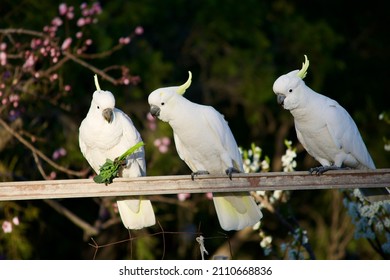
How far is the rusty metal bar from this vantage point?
3.39 metres

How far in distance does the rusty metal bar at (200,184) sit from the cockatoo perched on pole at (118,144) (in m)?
0.53

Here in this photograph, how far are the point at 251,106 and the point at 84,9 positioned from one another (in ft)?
9.51

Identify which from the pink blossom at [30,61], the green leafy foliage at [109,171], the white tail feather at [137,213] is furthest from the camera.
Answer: the pink blossom at [30,61]

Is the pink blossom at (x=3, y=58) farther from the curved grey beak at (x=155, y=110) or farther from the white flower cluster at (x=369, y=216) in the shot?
the white flower cluster at (x=369, y=216)

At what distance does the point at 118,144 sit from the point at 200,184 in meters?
0.77

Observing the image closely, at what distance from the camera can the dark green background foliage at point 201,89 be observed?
20.3 ft

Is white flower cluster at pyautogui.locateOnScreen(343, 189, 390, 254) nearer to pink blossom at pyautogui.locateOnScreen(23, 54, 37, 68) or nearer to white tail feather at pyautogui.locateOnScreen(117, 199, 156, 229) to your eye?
white tail feather at pyautogui.locateOnScreen(117, 199, 156, 229)

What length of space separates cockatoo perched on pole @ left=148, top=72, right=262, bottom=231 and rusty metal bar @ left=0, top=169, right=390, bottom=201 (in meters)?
0.47

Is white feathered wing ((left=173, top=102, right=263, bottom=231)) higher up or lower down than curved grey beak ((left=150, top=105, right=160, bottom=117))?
lower down

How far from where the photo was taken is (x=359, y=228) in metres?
4.46

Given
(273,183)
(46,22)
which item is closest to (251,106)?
(46,22)

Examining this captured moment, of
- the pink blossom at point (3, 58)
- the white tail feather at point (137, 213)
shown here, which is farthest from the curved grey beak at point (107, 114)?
the pink blossom at point (3, 58)

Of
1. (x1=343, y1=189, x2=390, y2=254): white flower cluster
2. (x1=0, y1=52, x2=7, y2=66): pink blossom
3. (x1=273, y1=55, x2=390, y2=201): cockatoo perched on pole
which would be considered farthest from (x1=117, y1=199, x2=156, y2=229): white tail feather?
(x1=0, y1=52, x2=7, y2=66): pink blossom

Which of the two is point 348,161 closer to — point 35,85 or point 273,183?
point 273,183
